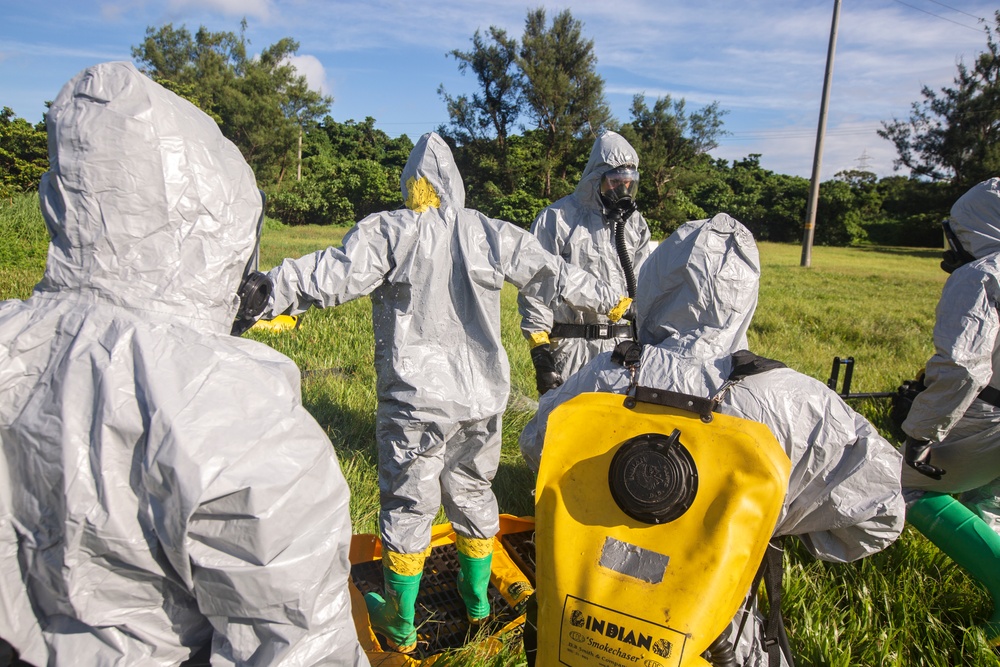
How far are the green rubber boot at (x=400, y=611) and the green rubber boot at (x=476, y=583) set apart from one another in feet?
0.84

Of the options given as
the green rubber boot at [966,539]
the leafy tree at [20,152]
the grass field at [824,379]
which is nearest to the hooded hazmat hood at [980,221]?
the green rubber boot at [966,539]

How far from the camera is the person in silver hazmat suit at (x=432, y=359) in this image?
2.71 meters

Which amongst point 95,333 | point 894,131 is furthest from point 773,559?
point 894,131

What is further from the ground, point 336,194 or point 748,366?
point 336,194

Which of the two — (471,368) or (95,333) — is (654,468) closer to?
(95,333)

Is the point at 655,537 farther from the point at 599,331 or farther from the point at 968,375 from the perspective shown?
the point at 599,331

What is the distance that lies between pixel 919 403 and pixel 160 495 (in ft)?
11.0

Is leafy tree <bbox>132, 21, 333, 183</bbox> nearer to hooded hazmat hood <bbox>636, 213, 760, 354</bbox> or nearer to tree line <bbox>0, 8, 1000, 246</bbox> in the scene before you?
tree line <bbox>0, 8, 1000, 246</bbox>

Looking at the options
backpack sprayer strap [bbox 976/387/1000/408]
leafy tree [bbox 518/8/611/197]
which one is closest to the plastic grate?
backpack sprayer strap [bbox 976/387/1000/408]

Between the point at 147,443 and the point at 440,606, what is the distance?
7.86ft

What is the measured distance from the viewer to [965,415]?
3.20 metres

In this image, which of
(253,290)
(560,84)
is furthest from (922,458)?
(560,84)

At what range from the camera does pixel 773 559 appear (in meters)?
1.87

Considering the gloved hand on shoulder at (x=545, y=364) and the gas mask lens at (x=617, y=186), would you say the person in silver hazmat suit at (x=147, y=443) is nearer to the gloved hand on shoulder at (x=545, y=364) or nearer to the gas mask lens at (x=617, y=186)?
the gloved hand on shoulder at (x=545, y=364)
